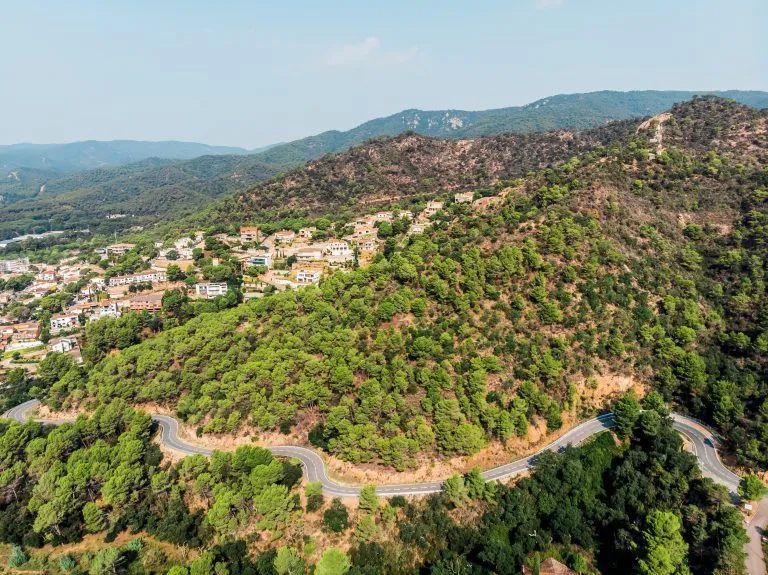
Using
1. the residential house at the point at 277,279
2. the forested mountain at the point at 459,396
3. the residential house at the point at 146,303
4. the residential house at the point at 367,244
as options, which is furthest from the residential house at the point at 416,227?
the residential house at the point at 146,303

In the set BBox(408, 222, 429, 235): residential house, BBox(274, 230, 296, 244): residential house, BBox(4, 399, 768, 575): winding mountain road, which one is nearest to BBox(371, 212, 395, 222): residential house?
BBox(408, 222, 429, 235): residential house

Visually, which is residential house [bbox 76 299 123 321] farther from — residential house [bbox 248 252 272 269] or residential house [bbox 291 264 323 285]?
residential house [bbox 291 264 323 285]

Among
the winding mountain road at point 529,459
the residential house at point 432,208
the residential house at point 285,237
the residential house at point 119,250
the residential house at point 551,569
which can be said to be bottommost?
the residential house at point 551,569

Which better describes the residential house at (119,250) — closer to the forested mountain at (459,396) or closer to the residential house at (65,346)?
the residential house at (65,346)

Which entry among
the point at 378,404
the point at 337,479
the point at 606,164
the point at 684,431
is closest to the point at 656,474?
the point at 684,431

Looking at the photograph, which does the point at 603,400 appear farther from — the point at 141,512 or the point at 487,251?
the point at 141,512

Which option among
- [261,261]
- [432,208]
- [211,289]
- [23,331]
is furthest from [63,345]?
[432,208]
